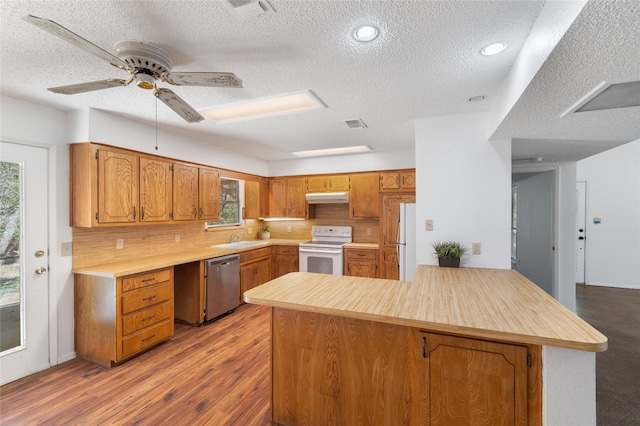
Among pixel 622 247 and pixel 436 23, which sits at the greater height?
pixel 436 23

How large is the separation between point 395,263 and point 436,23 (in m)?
3.39

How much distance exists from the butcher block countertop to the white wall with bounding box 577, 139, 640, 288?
4724 millimetres

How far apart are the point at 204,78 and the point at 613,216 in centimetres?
726

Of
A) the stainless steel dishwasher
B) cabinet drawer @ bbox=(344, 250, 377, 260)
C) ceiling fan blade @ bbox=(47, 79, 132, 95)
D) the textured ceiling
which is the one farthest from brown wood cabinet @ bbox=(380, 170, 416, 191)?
ceiling fan blade @ bbox=(47, 79, 132, 95)

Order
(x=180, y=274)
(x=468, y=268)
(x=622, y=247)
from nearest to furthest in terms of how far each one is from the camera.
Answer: (x=468, y=268), (x=180, y=274), (x=622, y=247)

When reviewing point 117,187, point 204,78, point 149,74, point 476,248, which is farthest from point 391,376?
point 117,187

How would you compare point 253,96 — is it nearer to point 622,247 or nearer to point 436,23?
point 436,23

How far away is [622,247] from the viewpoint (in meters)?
5.18

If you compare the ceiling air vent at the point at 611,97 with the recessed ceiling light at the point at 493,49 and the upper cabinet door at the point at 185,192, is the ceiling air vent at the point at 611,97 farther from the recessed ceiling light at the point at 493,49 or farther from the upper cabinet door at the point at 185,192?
the upper cabinet door at the point at 185,192

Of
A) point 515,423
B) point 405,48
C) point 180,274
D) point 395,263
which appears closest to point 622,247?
point 395,263

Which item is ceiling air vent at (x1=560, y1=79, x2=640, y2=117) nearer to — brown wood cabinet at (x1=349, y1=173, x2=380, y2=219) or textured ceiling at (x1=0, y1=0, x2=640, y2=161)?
textured ceiling at (x1=0, y1=0, x2=640, y2=161)

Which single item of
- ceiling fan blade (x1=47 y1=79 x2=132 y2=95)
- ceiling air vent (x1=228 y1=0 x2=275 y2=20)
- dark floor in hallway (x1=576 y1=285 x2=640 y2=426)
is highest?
ceiling air vent (x1=228 y1=0 x2=275 y2=20)

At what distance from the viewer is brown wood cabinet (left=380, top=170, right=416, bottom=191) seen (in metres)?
4.44

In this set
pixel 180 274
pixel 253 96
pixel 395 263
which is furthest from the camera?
pixel 395 263
